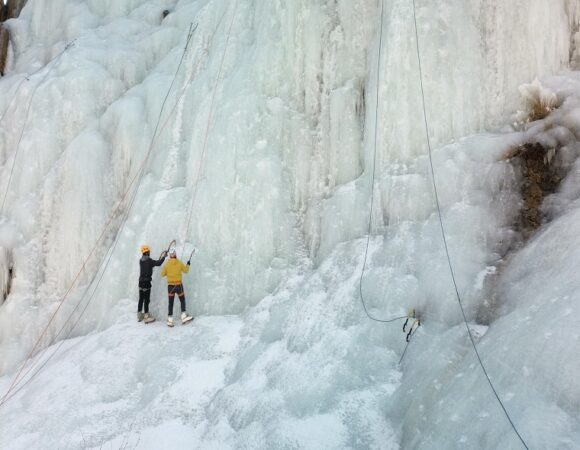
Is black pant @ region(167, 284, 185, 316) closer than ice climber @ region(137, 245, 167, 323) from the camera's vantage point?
Yes

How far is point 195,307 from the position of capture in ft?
25.5

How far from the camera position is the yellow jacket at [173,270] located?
7.35 meters

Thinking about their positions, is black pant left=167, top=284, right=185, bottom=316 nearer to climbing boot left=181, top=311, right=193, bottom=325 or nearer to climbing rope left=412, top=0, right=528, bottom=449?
climbing boot left=181, top=311, right=193, bottom=325

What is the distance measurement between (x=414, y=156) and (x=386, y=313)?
2298 millimetres

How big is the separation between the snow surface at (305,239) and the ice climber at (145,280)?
236mm

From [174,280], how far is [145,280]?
0.62 metres

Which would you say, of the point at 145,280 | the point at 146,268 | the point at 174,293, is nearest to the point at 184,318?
the point at 174,293

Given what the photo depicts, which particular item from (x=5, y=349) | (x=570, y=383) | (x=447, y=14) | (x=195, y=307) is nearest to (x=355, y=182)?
(x=447, y=14)

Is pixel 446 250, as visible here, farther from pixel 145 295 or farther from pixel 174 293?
pixel 145 295

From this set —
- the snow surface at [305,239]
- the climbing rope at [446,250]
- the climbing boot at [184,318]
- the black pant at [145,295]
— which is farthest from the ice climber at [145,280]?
the climbing rope at [446,250]

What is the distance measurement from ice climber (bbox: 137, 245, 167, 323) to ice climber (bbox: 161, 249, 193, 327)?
0.31 meters

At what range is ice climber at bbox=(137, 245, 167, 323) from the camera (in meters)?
7.67

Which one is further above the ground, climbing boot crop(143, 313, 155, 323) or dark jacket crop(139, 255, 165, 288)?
dark jacket crop(139, 255, 165, 288)

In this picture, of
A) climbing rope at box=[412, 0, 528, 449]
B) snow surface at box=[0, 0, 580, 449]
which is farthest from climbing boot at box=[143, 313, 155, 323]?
climbing rope at box=[412, 0, 528, 449]
